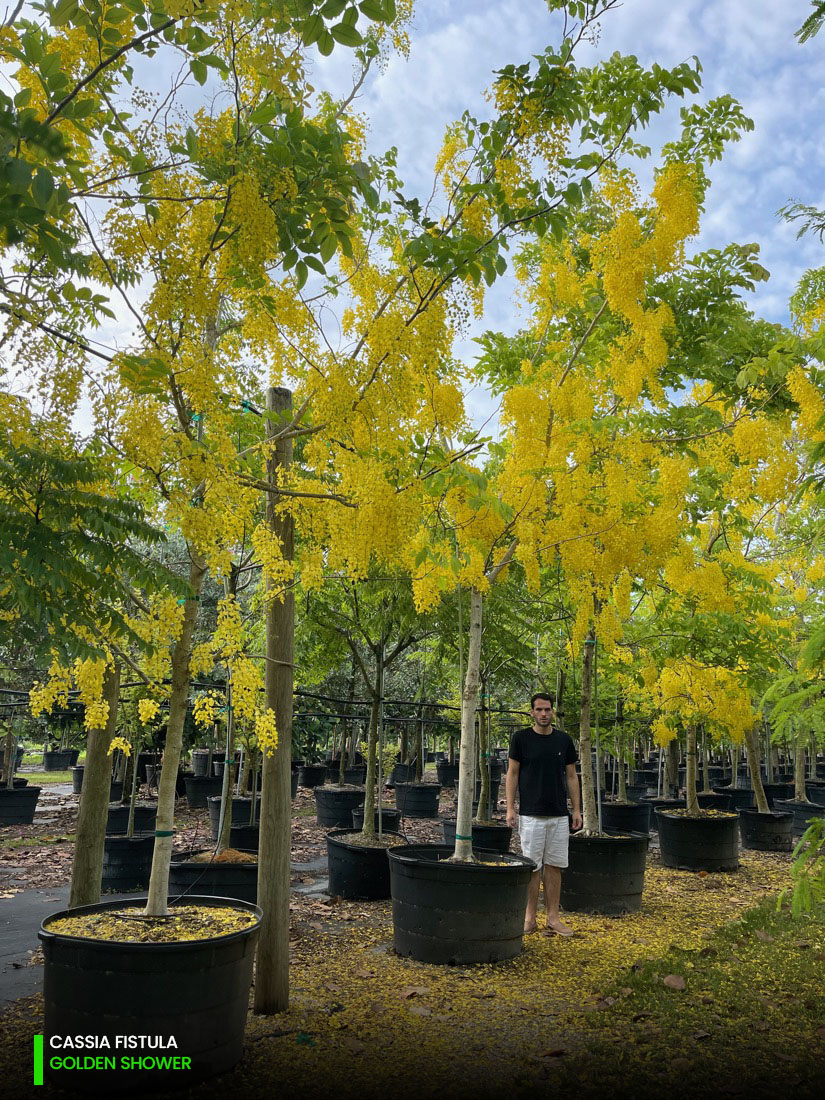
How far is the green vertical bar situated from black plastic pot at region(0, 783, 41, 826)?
25.9 feet

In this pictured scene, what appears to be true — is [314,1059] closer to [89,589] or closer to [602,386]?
[89,589]

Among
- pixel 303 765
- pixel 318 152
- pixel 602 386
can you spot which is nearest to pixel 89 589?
pixel 318 152

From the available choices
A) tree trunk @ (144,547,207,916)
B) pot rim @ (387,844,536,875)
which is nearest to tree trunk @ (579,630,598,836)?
pot rim @ (387,844,536,875)

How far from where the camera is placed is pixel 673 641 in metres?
7.92

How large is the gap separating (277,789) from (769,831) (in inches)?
338

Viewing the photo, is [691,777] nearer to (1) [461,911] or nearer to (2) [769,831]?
(2) [769,831]

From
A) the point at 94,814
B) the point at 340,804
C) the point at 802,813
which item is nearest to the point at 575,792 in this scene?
the point at 94,814

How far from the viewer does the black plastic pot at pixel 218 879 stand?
499cm

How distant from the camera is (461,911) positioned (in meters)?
4.82

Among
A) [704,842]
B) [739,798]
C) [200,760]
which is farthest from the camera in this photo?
[200,760]

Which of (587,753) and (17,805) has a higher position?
(587,753)

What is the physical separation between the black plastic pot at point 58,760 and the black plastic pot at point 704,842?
21.5 m

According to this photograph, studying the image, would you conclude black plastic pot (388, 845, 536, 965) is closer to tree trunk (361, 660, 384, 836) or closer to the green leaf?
tree trunk (361, 660, 384, 836)

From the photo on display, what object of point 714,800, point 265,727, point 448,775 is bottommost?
point 448,775
